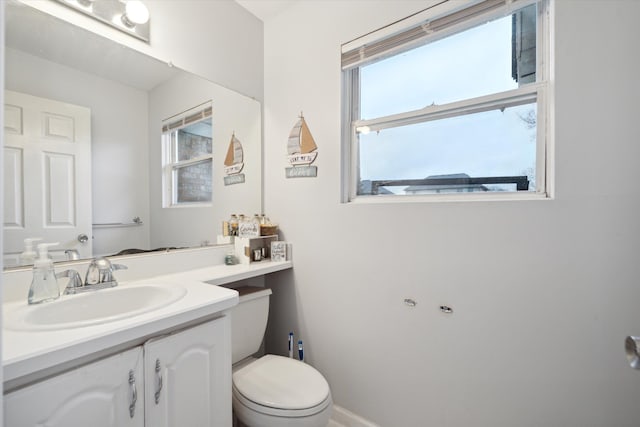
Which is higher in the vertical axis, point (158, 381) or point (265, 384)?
point (158, 381)

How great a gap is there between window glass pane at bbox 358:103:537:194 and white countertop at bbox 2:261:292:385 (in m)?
0.99

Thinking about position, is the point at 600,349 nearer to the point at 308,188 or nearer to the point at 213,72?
the point at 308,188

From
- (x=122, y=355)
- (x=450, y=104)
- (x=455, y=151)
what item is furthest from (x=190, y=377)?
(x=450, y=104)

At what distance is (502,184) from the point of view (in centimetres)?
120

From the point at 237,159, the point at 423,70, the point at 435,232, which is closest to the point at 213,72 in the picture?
the point at 237,159

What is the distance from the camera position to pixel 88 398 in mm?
768

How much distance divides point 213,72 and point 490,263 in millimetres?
1746

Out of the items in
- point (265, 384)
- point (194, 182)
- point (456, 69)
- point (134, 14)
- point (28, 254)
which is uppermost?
point (134, 14)

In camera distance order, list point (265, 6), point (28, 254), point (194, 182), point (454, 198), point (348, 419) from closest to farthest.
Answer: point (28, 254), point (454, 198), point (348, 419), point (194, 182), point (265, 6)

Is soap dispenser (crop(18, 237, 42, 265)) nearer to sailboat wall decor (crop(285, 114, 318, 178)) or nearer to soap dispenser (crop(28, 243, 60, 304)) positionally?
soap dispenser (crop(28, 243, 60, 304))

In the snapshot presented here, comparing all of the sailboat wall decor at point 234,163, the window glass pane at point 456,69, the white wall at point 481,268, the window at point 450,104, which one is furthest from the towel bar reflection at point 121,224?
the window glass pane at point 456,69

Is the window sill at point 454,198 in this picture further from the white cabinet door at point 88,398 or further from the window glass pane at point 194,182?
the white cabinet door at point 88,398

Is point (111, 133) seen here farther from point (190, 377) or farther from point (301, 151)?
point (190, 377)

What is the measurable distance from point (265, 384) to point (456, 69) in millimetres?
1685
